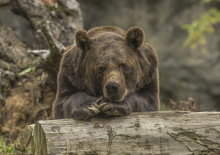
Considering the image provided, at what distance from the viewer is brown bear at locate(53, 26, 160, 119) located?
11.4 ft

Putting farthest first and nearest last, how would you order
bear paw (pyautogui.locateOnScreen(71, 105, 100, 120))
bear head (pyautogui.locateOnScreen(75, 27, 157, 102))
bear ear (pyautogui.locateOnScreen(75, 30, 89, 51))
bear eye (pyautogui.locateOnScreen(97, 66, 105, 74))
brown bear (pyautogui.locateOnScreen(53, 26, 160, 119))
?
bear ear (pyautogui.locateOnScreen(75, 30, 89, 51)), bear eye (pyautogui.locateOnScreen(97, 66, 105, 74)), bear head (pyautogui.locateOnScreen(75, 27, 157, 102)), brown bear (pyautogui.locateOnScreen(53, 26, 160, 119)), bear paw (pyautogui.locateOnScreen(71, 105, 100, 120))

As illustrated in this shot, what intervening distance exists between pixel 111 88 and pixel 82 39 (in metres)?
0.99

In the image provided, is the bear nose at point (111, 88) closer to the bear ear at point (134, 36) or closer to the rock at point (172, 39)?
the bear ear at point (134, 36)

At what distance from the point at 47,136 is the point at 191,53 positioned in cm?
1020

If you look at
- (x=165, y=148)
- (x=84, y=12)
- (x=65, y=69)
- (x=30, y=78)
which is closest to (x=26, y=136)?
(x=65, y=69)

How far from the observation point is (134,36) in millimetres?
4055

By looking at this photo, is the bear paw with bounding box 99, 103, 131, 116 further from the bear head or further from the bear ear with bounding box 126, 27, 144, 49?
the bear ear with bounding box 126, 27, 144, 49

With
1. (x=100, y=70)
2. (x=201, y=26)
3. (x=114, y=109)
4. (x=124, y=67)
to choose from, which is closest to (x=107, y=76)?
(x=100, y=70)

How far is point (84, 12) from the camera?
1291 cm

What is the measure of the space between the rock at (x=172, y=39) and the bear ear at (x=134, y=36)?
8.40 metres

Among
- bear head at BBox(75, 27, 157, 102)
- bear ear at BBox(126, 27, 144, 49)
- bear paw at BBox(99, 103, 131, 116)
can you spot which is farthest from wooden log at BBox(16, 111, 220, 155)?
bear ear at BBox(126, 27, 144, 49)

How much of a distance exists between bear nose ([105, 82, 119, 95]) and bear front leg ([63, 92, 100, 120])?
221mm

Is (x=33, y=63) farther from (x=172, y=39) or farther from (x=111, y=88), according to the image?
(x=172, y=39)

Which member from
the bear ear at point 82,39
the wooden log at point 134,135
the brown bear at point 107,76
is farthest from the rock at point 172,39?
the wooden log at point 134,135
